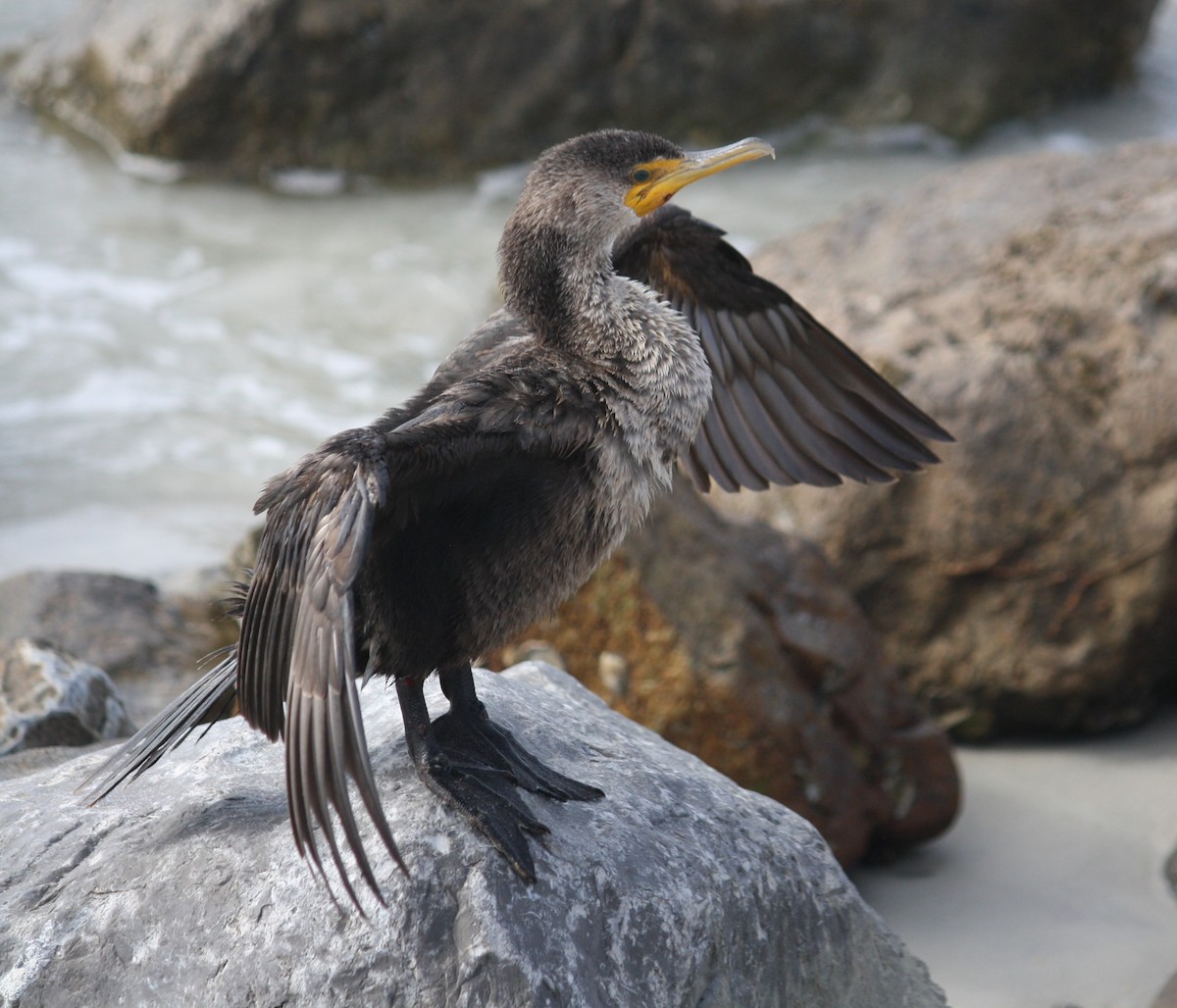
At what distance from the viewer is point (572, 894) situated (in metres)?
2.92

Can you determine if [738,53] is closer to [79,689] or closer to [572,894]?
[79,689]

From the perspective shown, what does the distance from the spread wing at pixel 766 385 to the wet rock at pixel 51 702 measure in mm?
1955

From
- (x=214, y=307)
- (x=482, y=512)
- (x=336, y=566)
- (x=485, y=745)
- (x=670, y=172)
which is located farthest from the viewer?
(x=214, y=307)

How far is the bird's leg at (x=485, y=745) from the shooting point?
10.5 feet

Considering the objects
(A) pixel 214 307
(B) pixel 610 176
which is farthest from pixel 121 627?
(A) pixel 214 307

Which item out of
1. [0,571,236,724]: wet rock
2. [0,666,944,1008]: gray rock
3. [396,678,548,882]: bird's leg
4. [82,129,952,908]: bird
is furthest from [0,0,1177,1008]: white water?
[82,129,952,908]: bird

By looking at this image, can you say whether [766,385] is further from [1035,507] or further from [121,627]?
[121,627]

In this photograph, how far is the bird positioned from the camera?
8.42 feet

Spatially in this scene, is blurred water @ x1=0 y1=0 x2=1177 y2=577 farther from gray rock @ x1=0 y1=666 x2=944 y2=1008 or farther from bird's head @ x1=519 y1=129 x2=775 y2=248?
bird's head @ x1=519 y1=129 x2=775 y2=248

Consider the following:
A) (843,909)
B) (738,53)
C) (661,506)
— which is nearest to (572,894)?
(843,909)

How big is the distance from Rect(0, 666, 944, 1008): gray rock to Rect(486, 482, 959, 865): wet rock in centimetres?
109

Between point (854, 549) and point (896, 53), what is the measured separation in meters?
7.07

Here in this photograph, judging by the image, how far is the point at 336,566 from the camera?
8.27ft

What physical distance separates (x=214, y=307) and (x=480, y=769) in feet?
24.1
